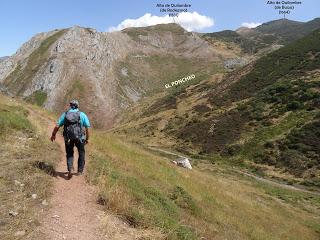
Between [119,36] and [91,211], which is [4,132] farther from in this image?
[119,36]

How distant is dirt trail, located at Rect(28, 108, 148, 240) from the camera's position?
8.53 metres

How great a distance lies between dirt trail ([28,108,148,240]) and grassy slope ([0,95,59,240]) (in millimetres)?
276

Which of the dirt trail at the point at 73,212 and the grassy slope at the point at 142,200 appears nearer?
the dirt trail at the point at 73,212

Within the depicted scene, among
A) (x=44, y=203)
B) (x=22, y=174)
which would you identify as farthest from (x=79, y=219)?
(x=22, y=174)

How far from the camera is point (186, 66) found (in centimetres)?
13850

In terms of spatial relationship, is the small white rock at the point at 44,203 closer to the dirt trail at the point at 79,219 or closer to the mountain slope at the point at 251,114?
the dirt trail at the point at 79,219

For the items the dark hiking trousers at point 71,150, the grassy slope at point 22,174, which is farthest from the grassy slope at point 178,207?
the grassy slope at point 22,174

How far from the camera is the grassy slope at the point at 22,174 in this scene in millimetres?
8633

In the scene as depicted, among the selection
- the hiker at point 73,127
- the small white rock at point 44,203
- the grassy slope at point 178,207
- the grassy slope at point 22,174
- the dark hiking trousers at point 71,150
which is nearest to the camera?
the grassy slope at point 22,174

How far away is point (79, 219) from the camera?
365 inches

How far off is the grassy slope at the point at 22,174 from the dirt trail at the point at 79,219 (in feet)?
0.91

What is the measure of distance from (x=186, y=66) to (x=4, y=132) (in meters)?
125

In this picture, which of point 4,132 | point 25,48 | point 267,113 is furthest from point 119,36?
point 4,132

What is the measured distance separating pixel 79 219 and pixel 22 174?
9.66ft
